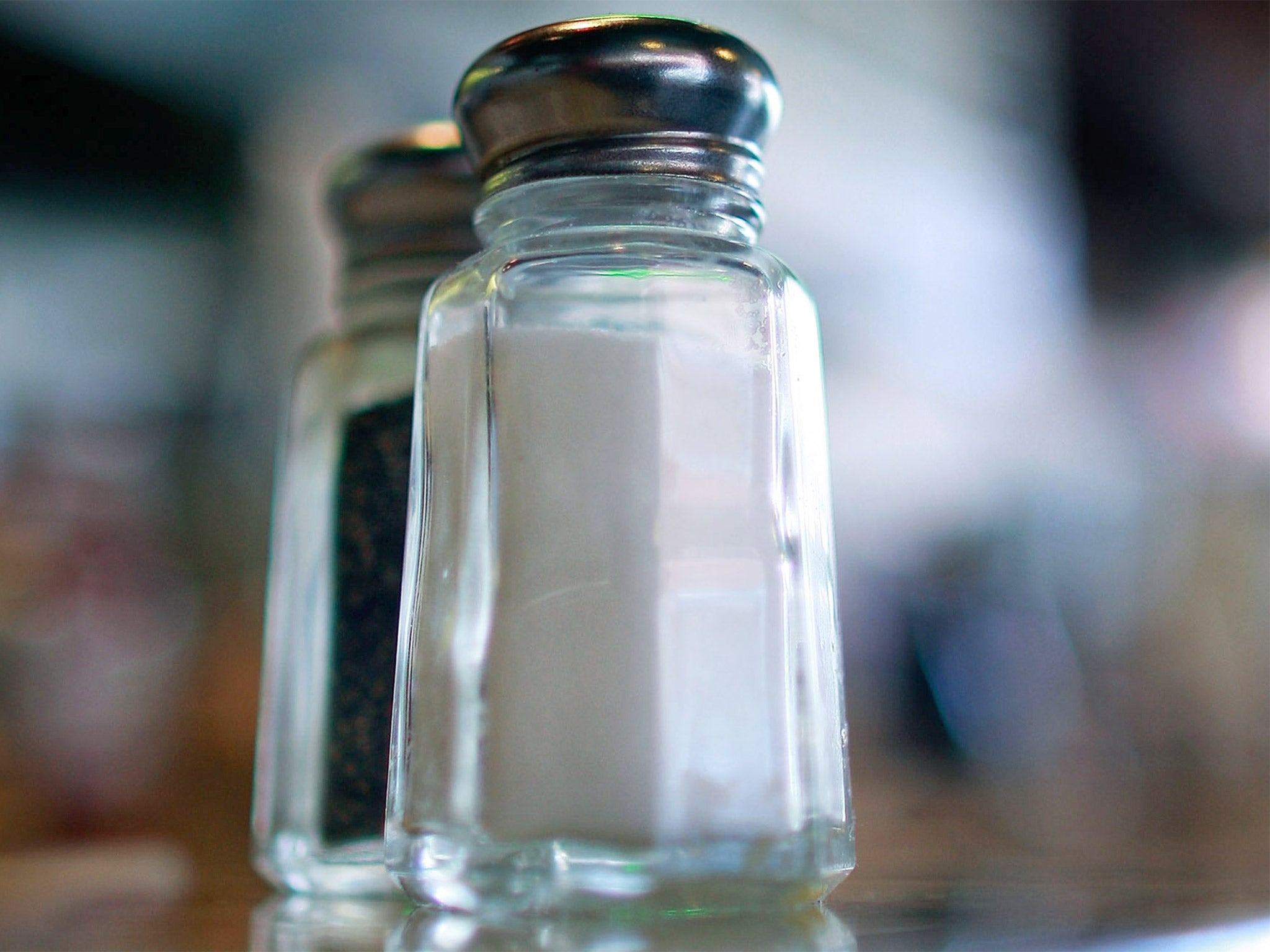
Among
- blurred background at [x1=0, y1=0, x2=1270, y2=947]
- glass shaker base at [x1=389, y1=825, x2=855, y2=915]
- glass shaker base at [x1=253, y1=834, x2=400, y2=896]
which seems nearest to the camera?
glass shaker base at [x1=389, y1=825, x2=855, y2=915]

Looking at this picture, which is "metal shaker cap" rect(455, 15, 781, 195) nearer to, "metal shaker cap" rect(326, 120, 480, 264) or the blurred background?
"metal shaker cap" rect(326, 120, 480, 264)

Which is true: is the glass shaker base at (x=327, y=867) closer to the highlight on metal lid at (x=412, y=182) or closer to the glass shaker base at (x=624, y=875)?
the glass shaker base at (x=624, y=875)

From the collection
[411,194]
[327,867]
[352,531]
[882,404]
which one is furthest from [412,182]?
[882,404]

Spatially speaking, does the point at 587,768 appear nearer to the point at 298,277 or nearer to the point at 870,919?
the point at 870,919

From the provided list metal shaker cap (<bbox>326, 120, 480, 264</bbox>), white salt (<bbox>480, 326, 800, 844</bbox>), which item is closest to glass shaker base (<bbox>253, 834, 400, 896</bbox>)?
white salt (<bbox>480, 326, 800, 844</bbox>)

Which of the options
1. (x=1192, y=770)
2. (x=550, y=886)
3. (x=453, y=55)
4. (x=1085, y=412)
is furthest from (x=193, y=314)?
(x=1085, y=412)

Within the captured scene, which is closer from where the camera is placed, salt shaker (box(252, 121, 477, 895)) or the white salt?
the white salt

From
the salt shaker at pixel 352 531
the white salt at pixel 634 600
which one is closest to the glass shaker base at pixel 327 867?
the salt shaker at pixel 352 531
